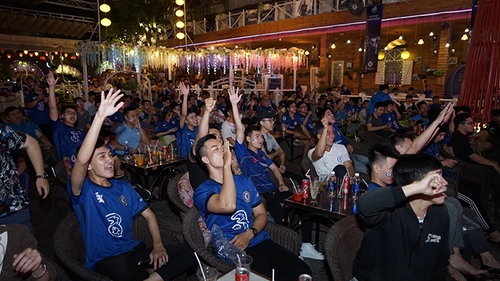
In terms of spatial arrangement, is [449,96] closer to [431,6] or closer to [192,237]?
[431,6]

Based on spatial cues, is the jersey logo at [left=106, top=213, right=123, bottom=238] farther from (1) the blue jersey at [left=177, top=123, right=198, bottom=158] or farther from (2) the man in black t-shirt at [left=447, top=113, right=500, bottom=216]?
(2) the man in black t-shirt at [left=447, top=113, right=500, bottom=216]

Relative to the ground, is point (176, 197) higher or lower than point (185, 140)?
lower

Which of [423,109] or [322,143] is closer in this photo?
[322,143]

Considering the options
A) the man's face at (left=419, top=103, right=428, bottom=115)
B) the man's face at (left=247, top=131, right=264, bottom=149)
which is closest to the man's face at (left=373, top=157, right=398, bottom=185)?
the man's face at (left=247, top=131, right=264, bottom=149)

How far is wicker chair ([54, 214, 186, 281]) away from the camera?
90.4 inches

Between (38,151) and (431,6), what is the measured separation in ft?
41.2

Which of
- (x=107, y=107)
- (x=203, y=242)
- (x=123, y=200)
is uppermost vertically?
(x=107, y=107)

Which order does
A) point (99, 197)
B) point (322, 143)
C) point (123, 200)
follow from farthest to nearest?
point (322, 143)
point (123, 200)
point (99, 197)

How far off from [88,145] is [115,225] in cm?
69

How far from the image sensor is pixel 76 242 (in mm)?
2686

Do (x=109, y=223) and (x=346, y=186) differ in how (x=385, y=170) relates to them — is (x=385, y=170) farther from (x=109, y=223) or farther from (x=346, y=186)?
(x=109, y=223)

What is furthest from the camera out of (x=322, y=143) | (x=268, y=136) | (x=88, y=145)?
(x=268, y=136)

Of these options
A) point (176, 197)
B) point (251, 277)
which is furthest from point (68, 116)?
point (251, 277)

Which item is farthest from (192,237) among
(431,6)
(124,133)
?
(431,6)
